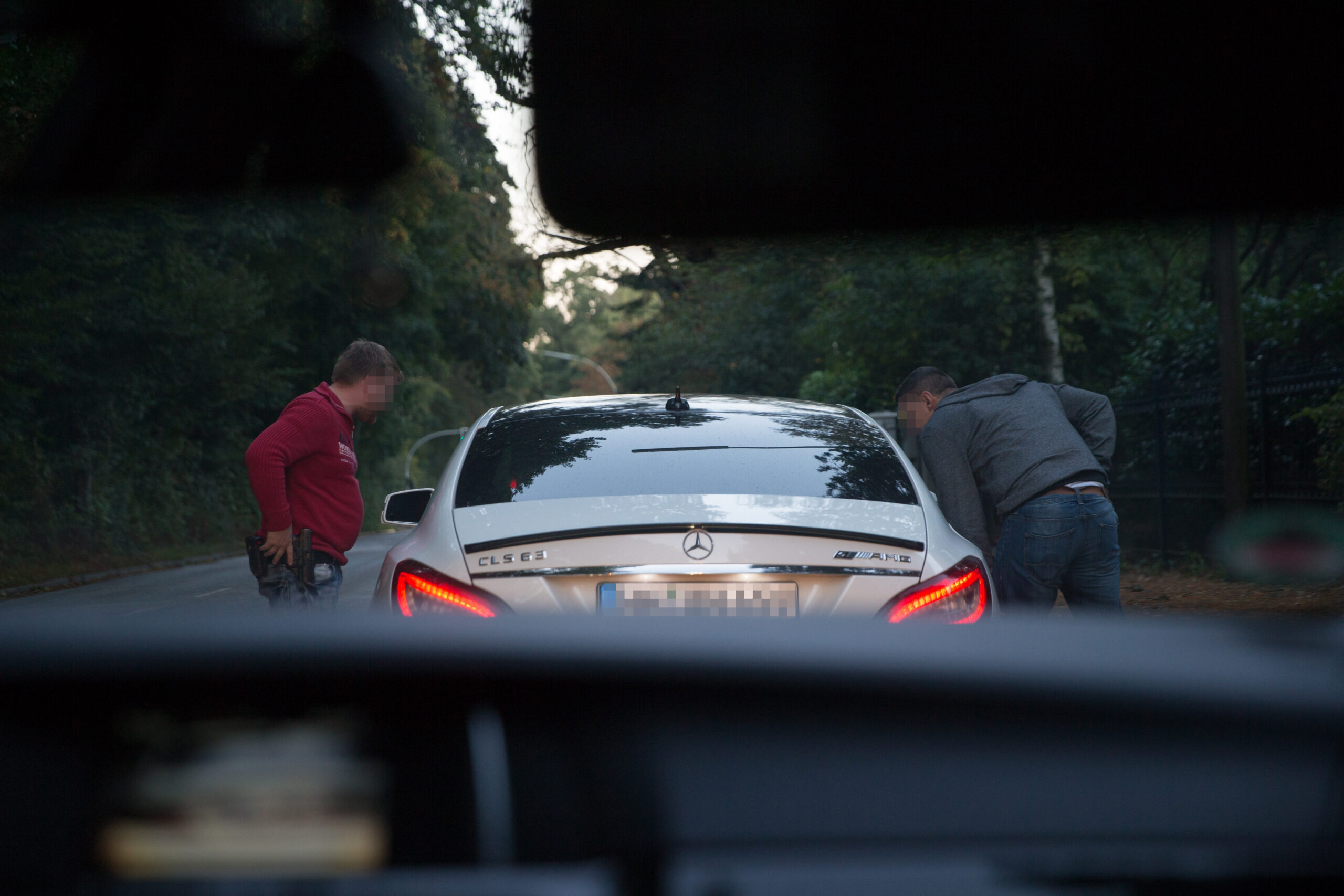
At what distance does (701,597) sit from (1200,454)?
41.9 feet

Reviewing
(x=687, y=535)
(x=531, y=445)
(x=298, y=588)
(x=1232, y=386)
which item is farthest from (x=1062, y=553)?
(x=1232, y=386)

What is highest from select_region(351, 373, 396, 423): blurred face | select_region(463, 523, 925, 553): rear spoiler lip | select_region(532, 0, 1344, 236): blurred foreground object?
select_region(532, 0, 1344, 236): blurred foreground object

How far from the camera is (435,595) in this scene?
3.69 meters

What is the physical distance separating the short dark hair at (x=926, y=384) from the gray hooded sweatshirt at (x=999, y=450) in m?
0.55

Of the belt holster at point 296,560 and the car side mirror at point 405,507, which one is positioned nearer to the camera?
the car side mirror at point 405,507

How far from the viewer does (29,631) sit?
1054 millimetres

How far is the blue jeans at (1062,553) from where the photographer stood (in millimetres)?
5766

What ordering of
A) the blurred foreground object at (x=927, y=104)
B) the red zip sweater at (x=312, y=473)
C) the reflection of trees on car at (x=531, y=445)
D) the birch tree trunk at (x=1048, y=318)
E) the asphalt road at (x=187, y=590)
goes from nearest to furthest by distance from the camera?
1. the blurred foreground object at (x=927, y=104)
2. the reflection of trees on car at (x=531, y=445)
3. the red zip sweater at (x=312, y=473)
4. the asphalt road at (x=187, y=590)
5. the birch tree trunk at (x=1048, y=318)

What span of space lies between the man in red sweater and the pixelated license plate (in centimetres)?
241

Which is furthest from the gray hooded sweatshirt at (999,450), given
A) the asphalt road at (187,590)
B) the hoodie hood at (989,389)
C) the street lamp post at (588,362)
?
the street lamp post at (588,362)

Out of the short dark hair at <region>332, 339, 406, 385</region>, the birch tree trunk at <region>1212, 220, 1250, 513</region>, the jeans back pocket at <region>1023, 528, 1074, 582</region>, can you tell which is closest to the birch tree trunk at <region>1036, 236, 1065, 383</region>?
the birch tree trunk at <region>1212, 220, 1250, 513</region>

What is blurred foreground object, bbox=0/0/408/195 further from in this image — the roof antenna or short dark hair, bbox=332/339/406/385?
short dark hair, bbox=332/339/406/385

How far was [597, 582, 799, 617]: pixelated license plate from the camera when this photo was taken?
11.6ft

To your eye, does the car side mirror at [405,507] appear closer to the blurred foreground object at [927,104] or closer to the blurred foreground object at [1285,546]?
the blurred foreground object at [927,104]
